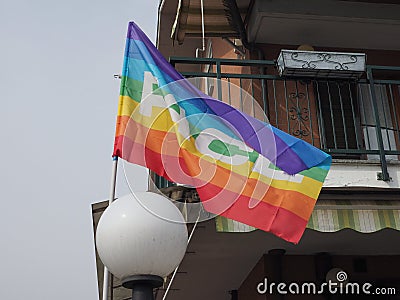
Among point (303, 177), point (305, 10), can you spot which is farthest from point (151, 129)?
point (305, 10)

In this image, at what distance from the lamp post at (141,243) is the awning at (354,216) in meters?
2.29

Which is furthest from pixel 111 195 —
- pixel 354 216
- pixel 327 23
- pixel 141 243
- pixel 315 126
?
pixel 327 23

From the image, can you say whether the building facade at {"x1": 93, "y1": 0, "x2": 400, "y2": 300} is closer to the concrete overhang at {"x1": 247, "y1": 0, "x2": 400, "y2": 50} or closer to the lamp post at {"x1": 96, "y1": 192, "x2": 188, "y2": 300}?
the concrete overhang at {"x1": 247, "y1": 0, "x2": 400, "y2": 50}

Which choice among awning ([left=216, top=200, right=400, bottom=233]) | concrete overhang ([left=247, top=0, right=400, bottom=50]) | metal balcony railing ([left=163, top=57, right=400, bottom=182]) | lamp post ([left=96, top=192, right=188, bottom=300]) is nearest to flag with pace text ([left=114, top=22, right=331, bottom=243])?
awning ([left=216, top=200, right=400, bottom=233])

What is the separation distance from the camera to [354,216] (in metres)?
5.70

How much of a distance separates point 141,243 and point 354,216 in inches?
115

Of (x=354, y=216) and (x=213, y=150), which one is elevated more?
(x=213, y=150)

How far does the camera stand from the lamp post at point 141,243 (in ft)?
11.5

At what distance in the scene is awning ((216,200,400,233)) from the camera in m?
5.61

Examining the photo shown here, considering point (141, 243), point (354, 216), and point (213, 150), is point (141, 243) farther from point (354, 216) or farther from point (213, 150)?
point (354, 216)

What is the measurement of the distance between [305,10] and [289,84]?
1140 mm

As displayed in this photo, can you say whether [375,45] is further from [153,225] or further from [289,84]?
[153,225]

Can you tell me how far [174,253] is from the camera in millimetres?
3602

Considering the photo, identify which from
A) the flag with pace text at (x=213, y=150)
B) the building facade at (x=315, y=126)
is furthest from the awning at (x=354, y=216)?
the flag with pace text at (x=213, y=150)
